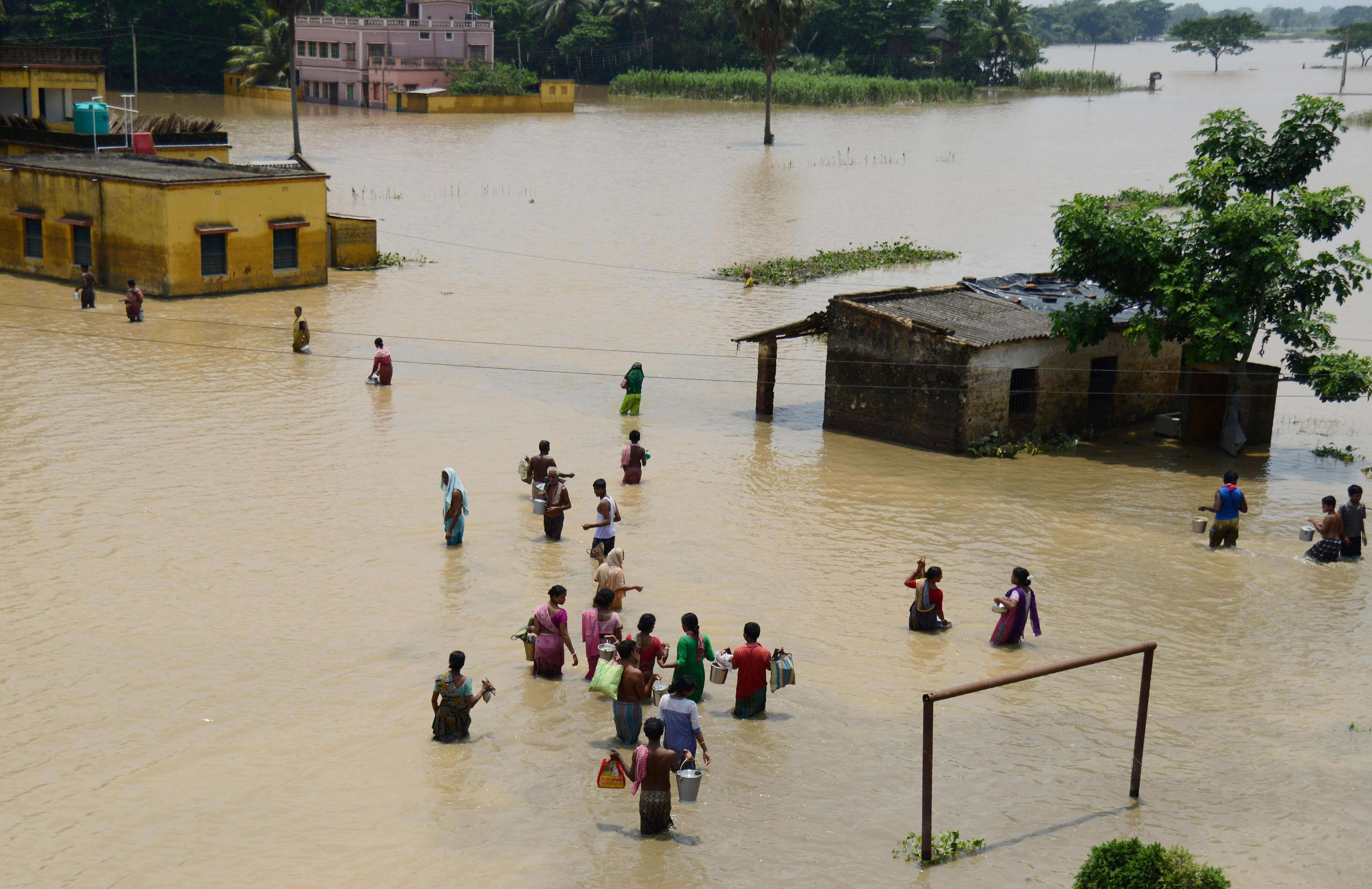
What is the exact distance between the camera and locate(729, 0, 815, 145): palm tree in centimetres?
6994

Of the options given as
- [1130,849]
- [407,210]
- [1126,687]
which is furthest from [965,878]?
[407,210]

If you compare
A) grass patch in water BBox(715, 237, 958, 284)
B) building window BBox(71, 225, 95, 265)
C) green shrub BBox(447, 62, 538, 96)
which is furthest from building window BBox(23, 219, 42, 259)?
green shrub BBox(447, 62, 538, 96)

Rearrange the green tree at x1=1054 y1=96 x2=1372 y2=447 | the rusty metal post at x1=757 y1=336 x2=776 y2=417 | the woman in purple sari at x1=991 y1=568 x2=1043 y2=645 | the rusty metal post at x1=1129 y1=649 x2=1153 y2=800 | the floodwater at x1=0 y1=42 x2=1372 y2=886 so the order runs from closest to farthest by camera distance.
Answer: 1. the floodwater at x1=0 y1=42 x2=1372 y2=886
2. the rusty metal post at x1=1129 y1=649 x2=1153 y2=800
3. the woman in purple sari at x1=991 y1=568 x2=1043 y2=645
4. the green tree at x1=1054 y1=96 x2=1372 y2=447
5. the rusty metal post at x1=757 y1=336 x2=776 y2=417

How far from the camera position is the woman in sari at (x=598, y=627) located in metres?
12.8

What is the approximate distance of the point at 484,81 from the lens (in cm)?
9156

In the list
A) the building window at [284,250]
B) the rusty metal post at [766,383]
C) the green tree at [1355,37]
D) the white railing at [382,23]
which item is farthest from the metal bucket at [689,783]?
the green tree at [1355,37]

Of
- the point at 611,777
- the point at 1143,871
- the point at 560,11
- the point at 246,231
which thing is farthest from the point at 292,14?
the point at 1143,871

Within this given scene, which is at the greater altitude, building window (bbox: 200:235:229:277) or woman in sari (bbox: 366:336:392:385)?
building window (bbox: 200:235:229:277)

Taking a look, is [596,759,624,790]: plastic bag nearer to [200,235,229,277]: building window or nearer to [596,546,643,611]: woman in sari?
[596,546,643,611]: woman in sari

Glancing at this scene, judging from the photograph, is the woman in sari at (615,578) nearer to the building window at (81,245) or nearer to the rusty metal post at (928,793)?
the rusty metal post at (928,793)

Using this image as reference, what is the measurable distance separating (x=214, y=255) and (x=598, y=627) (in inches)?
924

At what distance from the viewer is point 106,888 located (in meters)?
9.57

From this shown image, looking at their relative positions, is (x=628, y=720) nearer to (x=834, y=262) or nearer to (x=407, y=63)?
(x=834, y=262)

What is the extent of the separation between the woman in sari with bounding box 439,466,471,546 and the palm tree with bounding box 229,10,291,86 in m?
85.2
